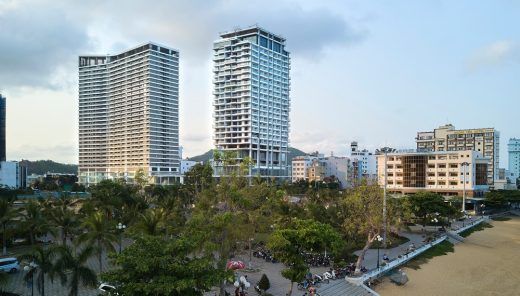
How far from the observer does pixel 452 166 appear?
103438 millimetres

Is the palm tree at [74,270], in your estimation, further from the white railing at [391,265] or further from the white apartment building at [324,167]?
the white apartment building at [324,167]

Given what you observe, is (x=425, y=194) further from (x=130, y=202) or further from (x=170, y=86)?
(x=170, y=86)

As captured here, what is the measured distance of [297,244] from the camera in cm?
2648

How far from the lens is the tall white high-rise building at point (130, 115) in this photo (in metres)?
151

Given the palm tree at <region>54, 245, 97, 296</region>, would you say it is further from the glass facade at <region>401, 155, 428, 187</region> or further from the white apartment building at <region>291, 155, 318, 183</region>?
the white apartment building at <region>291, 155, 318, 183</region>

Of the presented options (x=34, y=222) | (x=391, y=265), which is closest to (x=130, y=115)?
(x=34, y=222)

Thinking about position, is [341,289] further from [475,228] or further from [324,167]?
[324,167]

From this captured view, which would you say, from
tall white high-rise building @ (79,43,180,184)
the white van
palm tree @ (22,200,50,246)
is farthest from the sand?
tall white high-rise building @ (79,43,180,184)

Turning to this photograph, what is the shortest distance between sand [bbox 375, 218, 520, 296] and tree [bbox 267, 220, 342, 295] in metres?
11.3

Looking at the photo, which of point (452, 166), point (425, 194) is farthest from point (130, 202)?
A: point (452, 166)

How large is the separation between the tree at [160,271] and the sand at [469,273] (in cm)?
2322

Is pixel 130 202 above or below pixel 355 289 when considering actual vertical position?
above

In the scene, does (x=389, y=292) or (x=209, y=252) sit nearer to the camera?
(x=209, y=252)

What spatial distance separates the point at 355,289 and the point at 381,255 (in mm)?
14451
